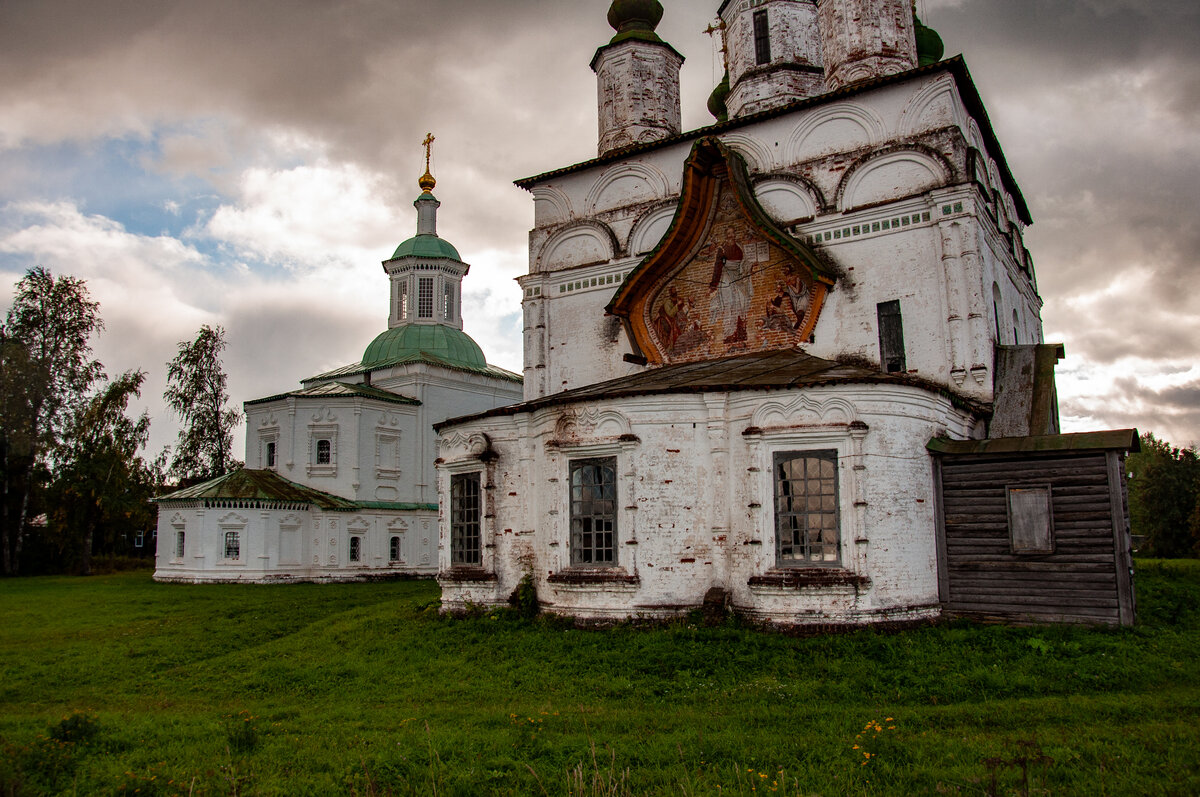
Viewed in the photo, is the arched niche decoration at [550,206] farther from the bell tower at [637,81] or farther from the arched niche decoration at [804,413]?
the arched niche decoration at [804,413]

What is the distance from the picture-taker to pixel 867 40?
16672 millimetres

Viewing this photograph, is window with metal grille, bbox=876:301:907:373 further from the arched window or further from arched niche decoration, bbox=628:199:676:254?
arched niche decoration, bbox=628:199:676:254

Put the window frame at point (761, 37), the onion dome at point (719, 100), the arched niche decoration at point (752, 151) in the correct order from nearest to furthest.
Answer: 1. the arched niche decoration at point (752, 151)
2. the window frame at point (761, 37)
3. the onion dome at point (719, 100)

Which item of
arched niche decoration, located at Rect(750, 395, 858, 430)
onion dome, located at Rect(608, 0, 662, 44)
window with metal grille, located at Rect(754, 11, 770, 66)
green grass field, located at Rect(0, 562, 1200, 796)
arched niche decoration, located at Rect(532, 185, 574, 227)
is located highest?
onion dome, located at Rect(608, 0, 662, 44)

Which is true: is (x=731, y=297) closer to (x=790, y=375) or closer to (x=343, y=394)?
(x=790, y=375)

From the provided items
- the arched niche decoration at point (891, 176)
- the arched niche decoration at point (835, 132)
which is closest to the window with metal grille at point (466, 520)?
the arched niche decoration at point (891, 176)

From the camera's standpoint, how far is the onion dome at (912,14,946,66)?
19.7 meters

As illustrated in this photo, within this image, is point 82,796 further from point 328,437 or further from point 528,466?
point 328,437

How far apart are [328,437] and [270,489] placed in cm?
314

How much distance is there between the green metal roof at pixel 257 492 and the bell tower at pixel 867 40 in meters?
19.5

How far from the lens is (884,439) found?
37.2 feet

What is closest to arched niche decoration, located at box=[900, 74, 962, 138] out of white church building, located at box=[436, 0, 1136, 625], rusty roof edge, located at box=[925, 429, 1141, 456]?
white church building, located at box=[436, 0, 1136, 625]

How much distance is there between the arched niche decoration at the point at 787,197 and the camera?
15.2m

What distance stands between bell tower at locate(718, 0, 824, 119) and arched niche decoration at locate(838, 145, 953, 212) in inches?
153
